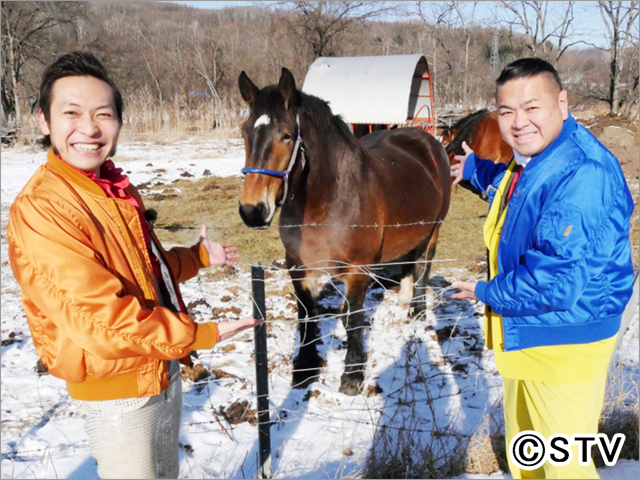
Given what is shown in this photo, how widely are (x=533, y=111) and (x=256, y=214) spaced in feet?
5.04

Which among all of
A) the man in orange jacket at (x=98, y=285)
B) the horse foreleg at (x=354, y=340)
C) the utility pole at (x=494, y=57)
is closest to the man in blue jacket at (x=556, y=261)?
the man in orange jacket at (x=98, y=285)

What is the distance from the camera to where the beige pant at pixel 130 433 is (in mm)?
1305

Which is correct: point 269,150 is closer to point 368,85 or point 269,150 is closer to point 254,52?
point 368,85

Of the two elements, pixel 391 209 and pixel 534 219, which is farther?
pixel 391 209

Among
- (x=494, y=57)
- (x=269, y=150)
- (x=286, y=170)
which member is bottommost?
(x=286, y=170)

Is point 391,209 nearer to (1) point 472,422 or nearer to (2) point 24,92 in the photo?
(1) point 472,422

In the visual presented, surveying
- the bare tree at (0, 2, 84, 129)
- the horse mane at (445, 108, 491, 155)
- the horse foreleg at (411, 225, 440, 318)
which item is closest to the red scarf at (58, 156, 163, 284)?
the horse foreleg at (411, 225, 440, 318)

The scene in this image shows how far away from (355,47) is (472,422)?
2104 cm

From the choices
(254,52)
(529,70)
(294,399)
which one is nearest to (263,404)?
(294,399)

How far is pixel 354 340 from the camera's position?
10.5 feet

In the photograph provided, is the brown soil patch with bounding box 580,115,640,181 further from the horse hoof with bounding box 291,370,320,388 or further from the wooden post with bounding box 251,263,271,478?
the wooden post with bounding box 251,263,271,478

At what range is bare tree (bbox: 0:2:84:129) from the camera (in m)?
15.3

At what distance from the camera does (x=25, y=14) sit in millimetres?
16016

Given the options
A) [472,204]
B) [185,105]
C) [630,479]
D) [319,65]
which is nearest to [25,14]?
[185,105]
